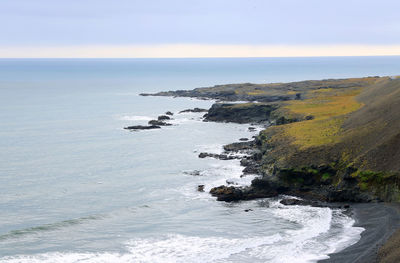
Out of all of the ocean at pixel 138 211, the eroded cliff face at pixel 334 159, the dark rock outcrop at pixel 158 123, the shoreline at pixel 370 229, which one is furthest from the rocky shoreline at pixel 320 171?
the dark rock outcrop at pixel 158 123

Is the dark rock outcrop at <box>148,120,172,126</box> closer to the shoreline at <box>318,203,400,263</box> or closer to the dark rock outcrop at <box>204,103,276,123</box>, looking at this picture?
the dark rock outcrop at <box>204,103,276,123</box>

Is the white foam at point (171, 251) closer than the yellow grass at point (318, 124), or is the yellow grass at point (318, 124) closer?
the white foam at point (171, 251)

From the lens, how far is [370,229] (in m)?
41.4

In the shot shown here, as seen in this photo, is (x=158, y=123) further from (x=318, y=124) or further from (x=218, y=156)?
(x=318, y=124)

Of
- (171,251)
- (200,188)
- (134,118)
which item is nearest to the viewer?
(171,251)

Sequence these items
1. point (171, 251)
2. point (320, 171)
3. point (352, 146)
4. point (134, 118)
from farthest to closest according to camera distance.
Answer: point (134, 118) < point (352, 146) < point (320, 171) < point (171, 251)

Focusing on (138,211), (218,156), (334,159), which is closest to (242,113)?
(218,156)

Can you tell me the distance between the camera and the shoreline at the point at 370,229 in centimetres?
3541

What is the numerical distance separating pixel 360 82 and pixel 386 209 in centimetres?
11914

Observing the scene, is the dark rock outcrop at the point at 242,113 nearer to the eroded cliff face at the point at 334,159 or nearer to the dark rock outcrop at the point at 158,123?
the dark rock outcrop at the point at 158,123

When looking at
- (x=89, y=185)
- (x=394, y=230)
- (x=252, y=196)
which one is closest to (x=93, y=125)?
(x=89, y=185)

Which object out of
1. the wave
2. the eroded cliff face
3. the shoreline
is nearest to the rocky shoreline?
the eroded cliff face

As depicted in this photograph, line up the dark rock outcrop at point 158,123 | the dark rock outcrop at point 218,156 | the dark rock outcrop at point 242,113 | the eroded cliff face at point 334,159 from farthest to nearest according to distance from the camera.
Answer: the dark rock outcrop at point 242,113, the dark rock outcrop at point 158,123, the dark rock outcrop at point 218,156, the eroded cliff face at point 334,159

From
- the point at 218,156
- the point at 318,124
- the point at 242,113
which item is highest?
the point at 318,124
